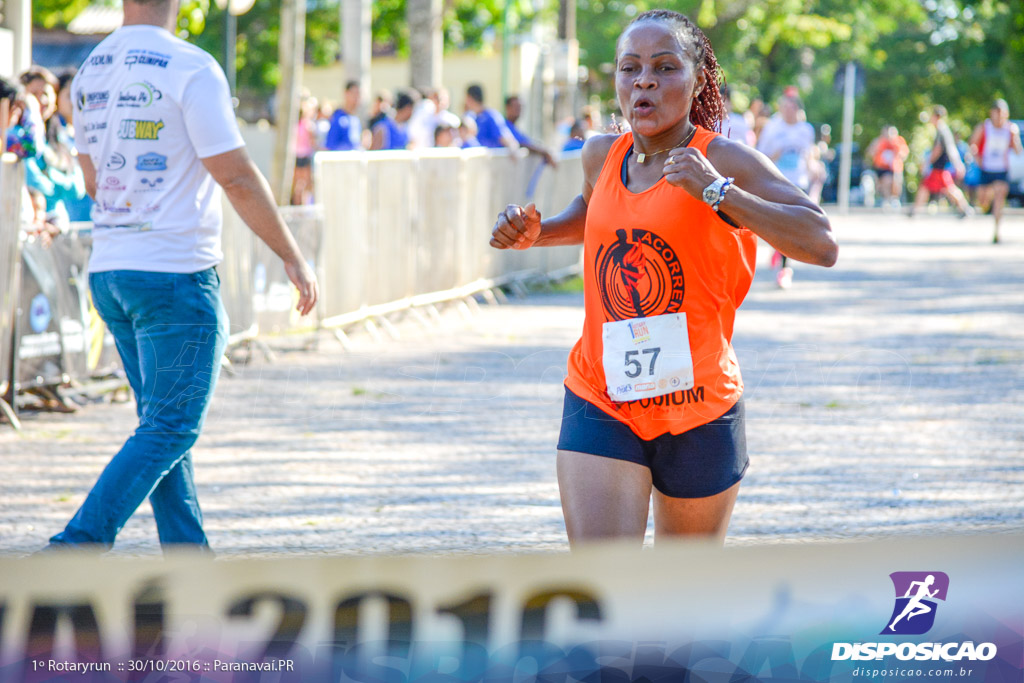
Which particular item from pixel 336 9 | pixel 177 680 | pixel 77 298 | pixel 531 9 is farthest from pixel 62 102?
pixel 531 9

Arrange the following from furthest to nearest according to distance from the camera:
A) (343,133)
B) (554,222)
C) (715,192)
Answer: (343,133) < (554,222) < (715,192)

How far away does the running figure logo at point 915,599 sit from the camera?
2.08 metres

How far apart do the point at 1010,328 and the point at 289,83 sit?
25.7 feet

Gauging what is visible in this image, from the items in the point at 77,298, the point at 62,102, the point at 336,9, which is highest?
the point at 336,9

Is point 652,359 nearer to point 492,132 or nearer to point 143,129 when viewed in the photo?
point 143,129

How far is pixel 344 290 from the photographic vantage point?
10594 millimetres

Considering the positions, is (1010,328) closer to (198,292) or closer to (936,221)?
(198,292)

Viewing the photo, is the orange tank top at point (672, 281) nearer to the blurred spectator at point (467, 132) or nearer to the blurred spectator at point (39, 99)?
the blurred spectator at point (39, 99)

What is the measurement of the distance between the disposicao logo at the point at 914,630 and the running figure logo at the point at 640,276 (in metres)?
1.11

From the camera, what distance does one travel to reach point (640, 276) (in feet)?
10.1

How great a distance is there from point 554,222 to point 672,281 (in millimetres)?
534

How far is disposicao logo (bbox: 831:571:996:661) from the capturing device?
Answer: 209 centimetres

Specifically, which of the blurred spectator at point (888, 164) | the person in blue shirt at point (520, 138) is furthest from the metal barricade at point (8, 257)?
the blurred spectator at point (888, 164)

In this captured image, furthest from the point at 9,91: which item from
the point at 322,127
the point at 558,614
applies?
the point at 322,127
